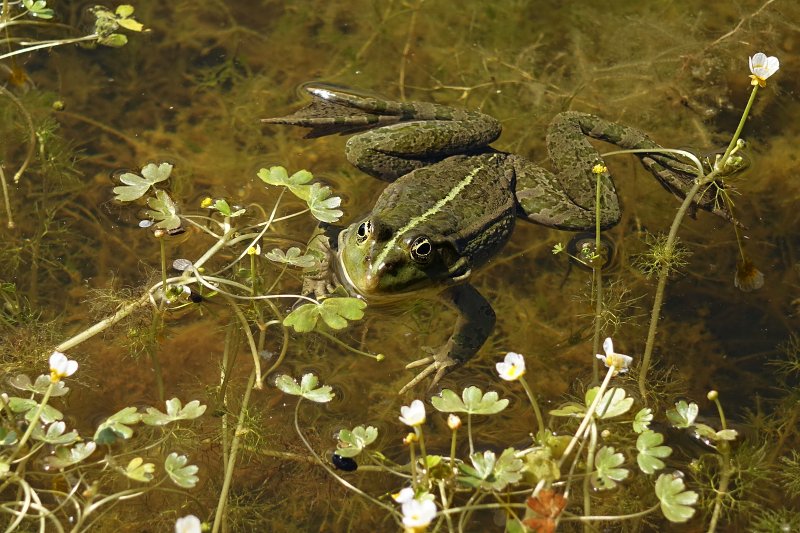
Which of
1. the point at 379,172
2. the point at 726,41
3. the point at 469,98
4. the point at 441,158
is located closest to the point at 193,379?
the point at 379,172

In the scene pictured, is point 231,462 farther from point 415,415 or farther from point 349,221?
point 349,221

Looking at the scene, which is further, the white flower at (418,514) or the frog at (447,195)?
the frog at (447,195)

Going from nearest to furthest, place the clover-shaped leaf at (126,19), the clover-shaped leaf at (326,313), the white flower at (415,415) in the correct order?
the white flower at (415,415) < the clover-shaped leaf at (326,313) < the clover-shaped leaf at (126,19)

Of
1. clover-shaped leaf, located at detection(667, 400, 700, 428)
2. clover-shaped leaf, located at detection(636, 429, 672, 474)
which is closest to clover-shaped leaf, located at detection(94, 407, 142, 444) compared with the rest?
clover-shaped leaf, located at detection(636, 429, 672, 474)

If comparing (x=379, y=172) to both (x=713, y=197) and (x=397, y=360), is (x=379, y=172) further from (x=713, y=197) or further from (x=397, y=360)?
(x=713, y=197)

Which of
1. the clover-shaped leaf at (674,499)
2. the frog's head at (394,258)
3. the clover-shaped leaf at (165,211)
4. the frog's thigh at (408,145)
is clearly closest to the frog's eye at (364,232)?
the frog's head at (394,258)

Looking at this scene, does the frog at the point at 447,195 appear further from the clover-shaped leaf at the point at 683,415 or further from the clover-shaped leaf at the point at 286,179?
the clover-shaped leaf at the point at 683,415

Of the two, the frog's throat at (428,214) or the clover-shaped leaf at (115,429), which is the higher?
the frog's throat at (428,214)

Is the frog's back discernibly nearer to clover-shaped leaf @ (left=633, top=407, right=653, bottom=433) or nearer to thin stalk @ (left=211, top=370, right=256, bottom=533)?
thin stalk @ (left=211, top=370, right=256, bottom=533)
